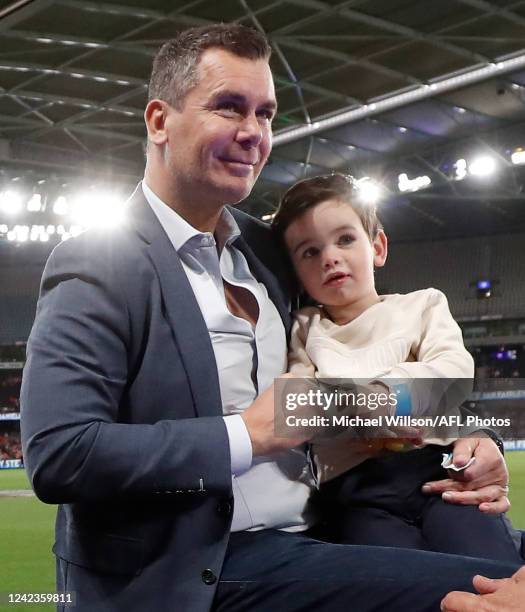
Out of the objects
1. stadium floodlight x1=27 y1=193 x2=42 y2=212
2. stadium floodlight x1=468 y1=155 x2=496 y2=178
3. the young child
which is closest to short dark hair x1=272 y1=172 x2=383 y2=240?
the young child

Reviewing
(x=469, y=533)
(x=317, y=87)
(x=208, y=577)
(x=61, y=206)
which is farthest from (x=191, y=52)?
(x=61, y=206)

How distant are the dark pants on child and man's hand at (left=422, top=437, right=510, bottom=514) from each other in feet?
0.07

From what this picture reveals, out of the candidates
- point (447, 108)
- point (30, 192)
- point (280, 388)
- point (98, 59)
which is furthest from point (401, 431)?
point (30, 192)

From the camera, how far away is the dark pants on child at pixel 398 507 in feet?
5.83

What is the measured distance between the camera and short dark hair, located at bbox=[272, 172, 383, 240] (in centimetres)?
202

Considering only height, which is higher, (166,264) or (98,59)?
(98,59)

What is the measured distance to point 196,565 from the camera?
1.55 meters

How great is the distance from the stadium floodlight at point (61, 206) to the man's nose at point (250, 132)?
15862 millimetres

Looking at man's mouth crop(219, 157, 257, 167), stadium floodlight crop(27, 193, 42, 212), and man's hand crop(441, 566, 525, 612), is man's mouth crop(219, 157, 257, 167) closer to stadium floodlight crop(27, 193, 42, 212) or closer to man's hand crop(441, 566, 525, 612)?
man's hand crop(441, 566, 525, 612)

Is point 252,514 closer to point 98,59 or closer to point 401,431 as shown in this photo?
point 401,431

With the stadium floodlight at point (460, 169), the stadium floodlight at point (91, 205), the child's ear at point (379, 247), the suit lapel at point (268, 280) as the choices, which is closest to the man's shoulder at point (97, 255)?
the suit lapel at point (268, 280)

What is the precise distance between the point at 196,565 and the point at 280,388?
1.22 ft

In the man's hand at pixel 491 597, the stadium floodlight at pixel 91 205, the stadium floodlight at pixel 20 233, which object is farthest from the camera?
the stadium floodlight at pixel 20 233

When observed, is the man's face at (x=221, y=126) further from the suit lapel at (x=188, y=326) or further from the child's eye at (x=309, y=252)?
the child's eye at (x=309, y=252)
